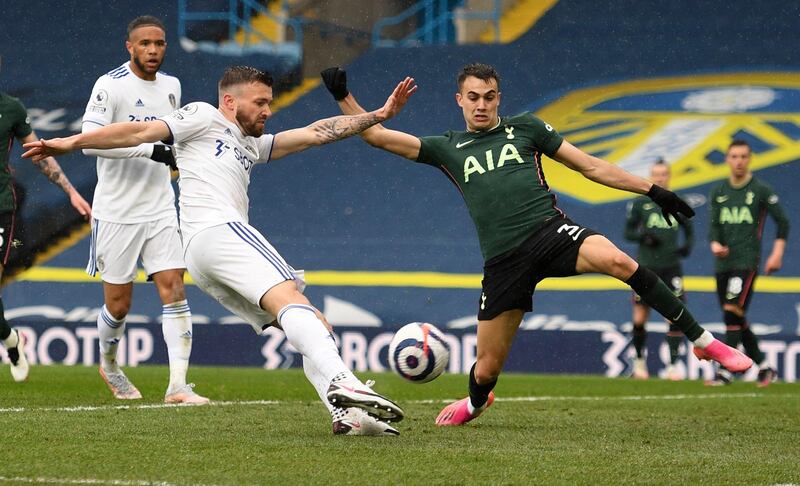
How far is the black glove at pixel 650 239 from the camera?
1394 centimetres

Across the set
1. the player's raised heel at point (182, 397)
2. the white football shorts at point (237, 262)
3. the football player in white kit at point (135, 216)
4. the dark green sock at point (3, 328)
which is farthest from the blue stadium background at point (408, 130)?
the white football shorts at point (237, 262)

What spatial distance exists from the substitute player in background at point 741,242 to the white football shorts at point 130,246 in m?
5.75

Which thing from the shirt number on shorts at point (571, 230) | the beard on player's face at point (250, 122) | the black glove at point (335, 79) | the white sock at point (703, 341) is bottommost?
the white sock at point (703, 341)

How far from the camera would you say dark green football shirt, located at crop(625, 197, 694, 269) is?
1406cm

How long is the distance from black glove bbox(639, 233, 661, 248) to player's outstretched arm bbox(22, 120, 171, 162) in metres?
8.40

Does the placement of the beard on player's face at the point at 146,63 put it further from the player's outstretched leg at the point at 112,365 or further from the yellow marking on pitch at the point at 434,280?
the yellow marking on pitch at the point at 434,280

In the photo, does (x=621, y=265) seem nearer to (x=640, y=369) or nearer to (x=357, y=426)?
(x=357, y=426)

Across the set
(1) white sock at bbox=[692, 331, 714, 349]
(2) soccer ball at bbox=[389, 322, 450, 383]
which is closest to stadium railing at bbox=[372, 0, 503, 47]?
(2) soccer ball at bbox=[389, 322, 450, 383]

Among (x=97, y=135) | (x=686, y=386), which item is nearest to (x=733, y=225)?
(x=686, y=386)

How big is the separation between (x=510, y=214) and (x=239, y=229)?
163 centimetres

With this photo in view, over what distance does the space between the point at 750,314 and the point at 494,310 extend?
899 centimetres

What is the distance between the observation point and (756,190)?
A: 1272cm

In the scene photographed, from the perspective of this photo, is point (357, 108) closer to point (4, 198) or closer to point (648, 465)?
point (648, 465)

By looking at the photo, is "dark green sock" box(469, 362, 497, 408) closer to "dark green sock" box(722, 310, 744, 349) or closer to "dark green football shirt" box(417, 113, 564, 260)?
"dark green football shirt" box(417, 113, 564, 260)
